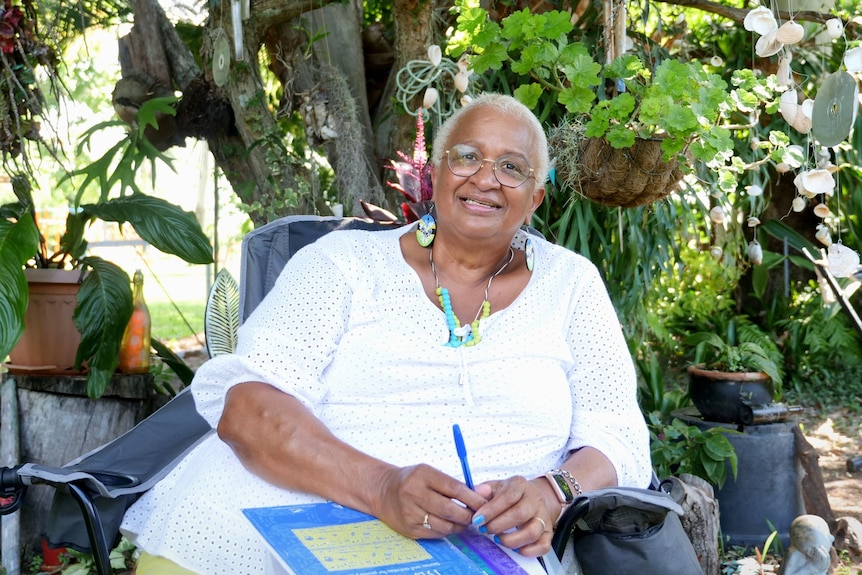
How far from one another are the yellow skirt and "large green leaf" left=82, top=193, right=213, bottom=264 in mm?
1387

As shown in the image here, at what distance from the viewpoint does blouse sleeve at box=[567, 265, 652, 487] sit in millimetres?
1871

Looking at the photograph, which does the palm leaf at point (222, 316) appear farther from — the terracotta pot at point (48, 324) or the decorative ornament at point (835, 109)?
the decorative ornament at point (835, 109)

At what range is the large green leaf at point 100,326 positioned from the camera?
2.89 meters

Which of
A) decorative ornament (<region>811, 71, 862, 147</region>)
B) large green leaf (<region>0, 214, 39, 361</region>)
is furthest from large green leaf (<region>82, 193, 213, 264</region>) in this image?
decorative ornament (<region>811, 71, 862, 147</region>)

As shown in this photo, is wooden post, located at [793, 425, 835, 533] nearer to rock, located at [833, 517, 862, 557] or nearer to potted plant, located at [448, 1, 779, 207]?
rock, located at [833, 517, 862, 557]

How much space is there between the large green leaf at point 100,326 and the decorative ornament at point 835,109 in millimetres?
2132

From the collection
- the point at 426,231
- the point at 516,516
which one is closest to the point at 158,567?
the point at 516,516

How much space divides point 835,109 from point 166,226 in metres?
2.03

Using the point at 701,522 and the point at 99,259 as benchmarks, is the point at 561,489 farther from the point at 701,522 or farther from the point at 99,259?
the point at 99,259

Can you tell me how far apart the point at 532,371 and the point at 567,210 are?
137 centimetres

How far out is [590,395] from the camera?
1.95 m

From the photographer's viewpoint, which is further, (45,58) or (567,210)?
(567,210)

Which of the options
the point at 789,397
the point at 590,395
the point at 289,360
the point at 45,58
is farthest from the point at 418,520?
the point at 789,397

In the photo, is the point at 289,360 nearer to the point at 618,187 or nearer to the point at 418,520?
the point at 418,520
